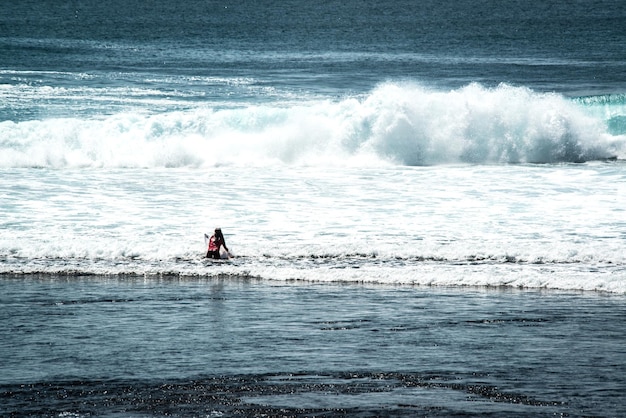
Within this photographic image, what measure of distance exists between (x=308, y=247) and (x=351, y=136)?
1241cm

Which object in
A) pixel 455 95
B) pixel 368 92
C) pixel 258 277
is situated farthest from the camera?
pixel 368 92

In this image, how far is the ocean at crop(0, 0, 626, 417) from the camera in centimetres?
918

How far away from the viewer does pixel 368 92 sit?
131ft

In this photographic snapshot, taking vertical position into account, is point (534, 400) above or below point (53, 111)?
below

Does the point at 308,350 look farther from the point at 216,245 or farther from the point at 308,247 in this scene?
the point at 308,247

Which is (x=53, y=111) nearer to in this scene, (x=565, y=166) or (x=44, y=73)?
(x=44, y=73)

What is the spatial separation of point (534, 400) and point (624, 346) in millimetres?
1982

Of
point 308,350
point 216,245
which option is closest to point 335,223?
point 216,245

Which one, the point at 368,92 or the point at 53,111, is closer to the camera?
the point at 53,111

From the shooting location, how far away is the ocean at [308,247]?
9.18 metres

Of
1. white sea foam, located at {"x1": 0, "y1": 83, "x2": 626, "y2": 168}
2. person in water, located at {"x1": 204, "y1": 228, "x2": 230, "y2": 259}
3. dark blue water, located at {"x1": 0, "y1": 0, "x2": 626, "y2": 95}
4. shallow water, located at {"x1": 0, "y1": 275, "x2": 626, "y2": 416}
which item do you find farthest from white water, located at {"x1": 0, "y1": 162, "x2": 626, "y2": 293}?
dark blue water, located at {"x1": 0, "y1": 0, "x2": 626, "y2": 95}

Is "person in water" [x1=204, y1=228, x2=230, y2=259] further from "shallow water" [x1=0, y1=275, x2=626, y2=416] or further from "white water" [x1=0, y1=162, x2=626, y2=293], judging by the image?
"shallow water" [x1=0, y1=275, x2=626, y2=416]

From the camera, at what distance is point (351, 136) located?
27859 mm

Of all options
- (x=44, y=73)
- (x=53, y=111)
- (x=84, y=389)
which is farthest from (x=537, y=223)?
(x=44, y=73)
